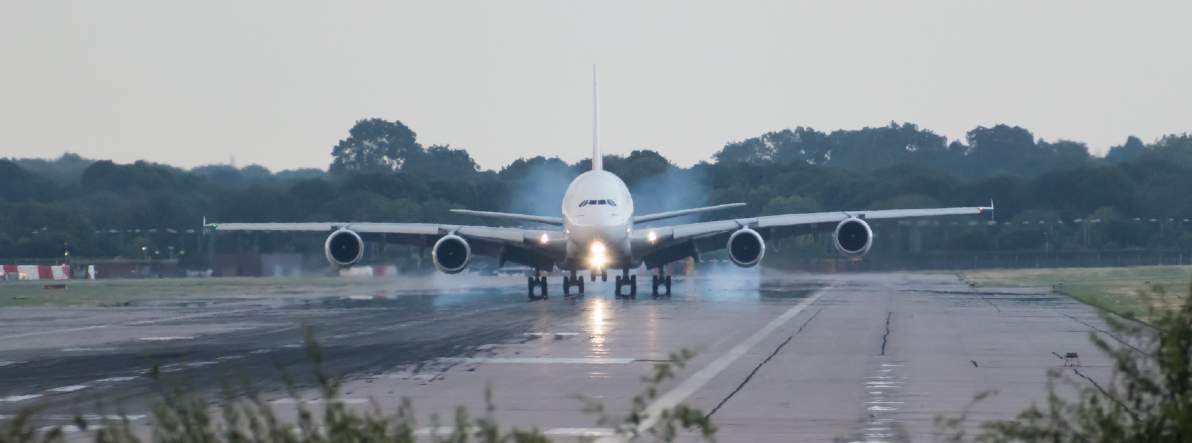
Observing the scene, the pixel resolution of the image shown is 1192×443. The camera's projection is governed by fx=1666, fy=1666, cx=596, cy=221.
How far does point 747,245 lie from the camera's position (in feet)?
153

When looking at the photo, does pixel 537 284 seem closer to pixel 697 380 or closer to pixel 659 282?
pixel 659 282

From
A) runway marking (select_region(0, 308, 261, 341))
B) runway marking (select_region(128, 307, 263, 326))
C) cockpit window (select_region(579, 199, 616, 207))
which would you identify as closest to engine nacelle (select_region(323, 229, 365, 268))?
cockpit window (select_region(579, 199, 616, 207))

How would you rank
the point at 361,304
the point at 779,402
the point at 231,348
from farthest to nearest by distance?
the point at 361,304
the point at 231,348
the point at 779,402

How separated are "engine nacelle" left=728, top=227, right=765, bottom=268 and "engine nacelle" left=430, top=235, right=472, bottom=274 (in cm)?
738

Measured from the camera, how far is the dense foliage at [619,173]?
7300 cm

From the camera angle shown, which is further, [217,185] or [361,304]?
[217,185]

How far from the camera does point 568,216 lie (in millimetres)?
44625

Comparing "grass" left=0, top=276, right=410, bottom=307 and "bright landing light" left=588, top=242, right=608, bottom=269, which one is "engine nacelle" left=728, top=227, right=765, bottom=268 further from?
"grass" left=0, top=276, right=410, bottom=307

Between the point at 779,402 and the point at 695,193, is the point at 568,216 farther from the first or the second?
the point at 695,193

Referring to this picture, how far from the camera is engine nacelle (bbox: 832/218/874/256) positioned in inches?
1861

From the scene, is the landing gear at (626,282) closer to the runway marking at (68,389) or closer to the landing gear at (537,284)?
the landing gear at (537,284)

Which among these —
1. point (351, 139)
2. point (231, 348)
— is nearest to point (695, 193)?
point (351, 139)

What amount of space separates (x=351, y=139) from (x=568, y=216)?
7733 centimetres

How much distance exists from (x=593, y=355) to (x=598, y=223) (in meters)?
20.7
